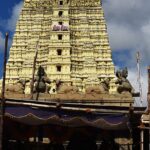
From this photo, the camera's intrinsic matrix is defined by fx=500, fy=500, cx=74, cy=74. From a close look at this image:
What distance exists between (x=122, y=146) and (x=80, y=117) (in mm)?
2864

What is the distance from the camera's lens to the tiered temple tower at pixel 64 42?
59781 millimetres

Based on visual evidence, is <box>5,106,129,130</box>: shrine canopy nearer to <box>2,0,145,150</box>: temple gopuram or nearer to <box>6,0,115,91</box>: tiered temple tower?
<box>2,0,145,150</box>: temple gopuram

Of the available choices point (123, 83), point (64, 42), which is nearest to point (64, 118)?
point (123, 83)

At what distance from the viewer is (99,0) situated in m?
65.6

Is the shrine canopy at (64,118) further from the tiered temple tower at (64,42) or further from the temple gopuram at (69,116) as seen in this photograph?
the tiered temple tower at (64,42)

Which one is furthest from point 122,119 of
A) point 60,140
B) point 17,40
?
point 17,40

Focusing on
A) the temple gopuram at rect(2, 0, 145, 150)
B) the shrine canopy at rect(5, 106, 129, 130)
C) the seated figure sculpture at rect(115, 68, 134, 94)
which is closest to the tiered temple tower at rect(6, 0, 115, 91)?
the temple gopuram at rect(2, 0, 145, 150)

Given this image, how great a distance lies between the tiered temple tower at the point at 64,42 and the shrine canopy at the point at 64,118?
39.3 metres

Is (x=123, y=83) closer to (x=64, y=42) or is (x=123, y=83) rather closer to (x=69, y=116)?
(x=69, y=116)

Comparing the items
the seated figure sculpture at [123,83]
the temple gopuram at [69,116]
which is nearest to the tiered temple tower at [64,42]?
the temple gopuram at [69,116]

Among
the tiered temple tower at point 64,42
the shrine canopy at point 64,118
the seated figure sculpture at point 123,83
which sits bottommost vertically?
the shrine canopy at point 64,118

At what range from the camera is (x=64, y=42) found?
60781mm

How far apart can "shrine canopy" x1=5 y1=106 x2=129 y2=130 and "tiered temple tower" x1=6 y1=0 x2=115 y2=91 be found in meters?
39.3

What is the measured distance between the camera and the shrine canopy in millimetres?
17858
